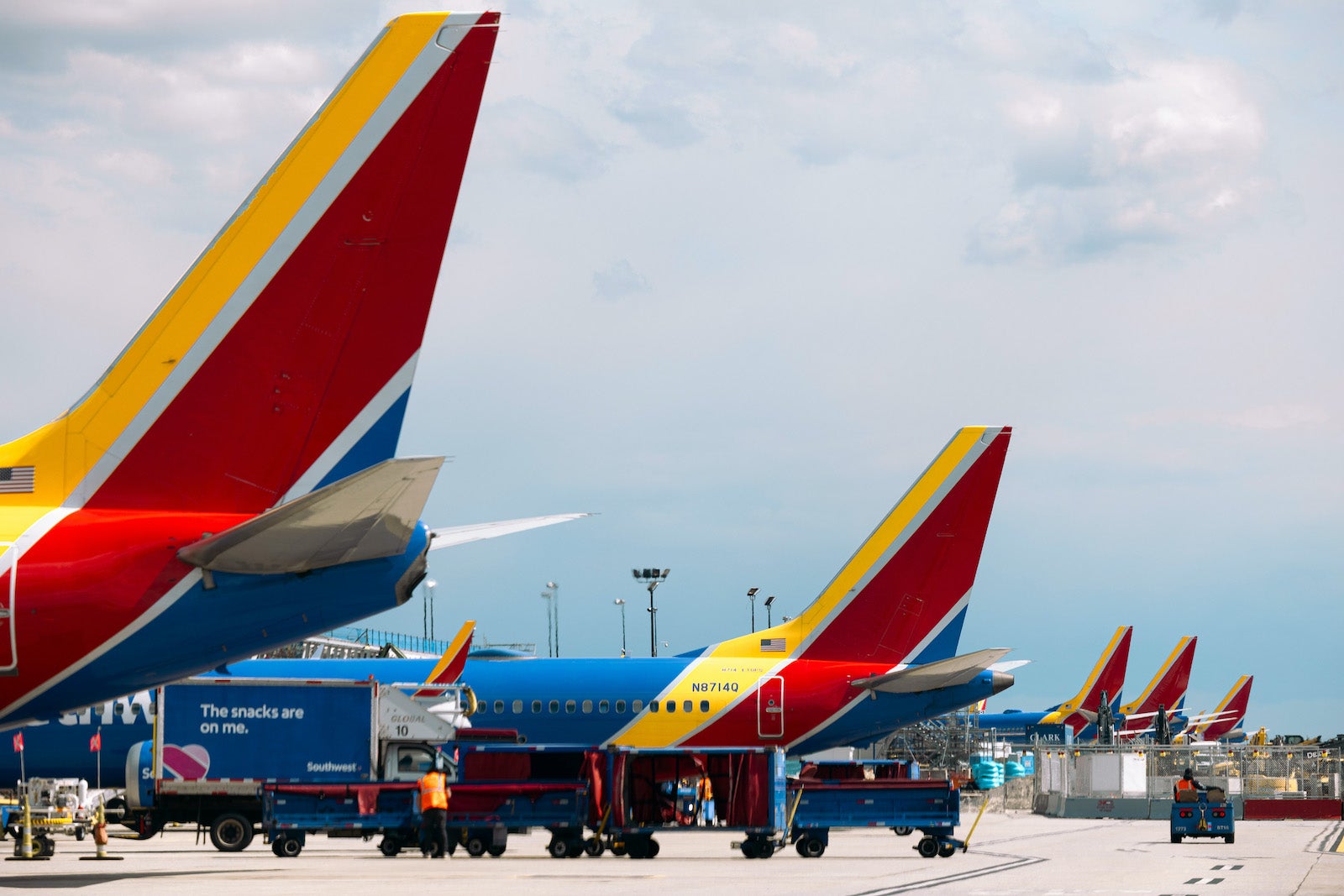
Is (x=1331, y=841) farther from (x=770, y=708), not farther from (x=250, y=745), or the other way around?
(x=250, y=745)

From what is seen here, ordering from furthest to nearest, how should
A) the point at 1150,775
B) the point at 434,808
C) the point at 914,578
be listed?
the point at 1150,775 → the point at 914,578 → the point at 434,808

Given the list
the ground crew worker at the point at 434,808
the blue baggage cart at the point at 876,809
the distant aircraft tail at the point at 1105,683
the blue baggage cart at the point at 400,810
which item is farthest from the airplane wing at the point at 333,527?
the distant aircraft tail at the point at 1105,683

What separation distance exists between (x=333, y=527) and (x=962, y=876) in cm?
1295

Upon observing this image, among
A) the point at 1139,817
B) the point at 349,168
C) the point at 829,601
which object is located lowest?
the point at 1139,817

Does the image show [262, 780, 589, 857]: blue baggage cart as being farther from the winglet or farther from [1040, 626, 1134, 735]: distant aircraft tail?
[1040, 626, 1134, 735]: distant aircraft tail

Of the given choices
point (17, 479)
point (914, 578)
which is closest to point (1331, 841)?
point (914, 578)

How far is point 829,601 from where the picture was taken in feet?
122

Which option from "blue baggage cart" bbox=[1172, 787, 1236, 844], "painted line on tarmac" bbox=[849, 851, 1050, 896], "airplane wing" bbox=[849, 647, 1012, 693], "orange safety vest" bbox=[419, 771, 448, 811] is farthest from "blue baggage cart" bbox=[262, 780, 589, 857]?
"blue baggage cart" bbox=[1172, 787, 1236, 844]

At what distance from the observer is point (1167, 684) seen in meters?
119

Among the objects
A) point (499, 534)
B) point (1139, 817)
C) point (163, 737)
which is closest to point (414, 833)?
point (163, 737)

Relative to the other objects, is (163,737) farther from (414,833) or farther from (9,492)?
(9,492)

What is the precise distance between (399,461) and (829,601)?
83.2 ft

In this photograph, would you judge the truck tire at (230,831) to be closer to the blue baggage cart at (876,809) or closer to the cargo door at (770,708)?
the blue baggage cart at (876,809)

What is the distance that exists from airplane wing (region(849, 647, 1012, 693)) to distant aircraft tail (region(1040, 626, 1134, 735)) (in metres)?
69.4
